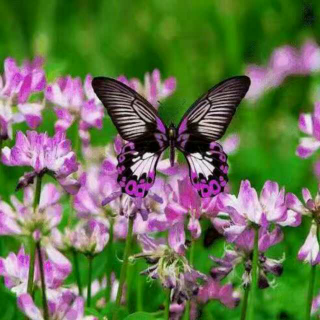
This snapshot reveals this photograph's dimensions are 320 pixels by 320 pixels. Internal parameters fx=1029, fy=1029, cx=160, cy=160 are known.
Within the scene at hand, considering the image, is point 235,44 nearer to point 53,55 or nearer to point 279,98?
point 279,98

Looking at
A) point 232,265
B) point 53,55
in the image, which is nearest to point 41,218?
point 232,265

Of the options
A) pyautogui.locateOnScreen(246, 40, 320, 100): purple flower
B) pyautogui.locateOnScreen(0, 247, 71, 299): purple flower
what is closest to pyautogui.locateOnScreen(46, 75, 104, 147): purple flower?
pyautogui.locateOnScreen(0, 247, 71, 299): purple flower

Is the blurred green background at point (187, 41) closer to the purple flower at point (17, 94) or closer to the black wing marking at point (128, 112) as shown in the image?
the purple flower at point (17, 94)

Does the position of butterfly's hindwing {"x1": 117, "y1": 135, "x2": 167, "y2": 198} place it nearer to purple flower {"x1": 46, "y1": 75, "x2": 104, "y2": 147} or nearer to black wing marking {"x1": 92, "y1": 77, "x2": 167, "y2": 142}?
black wing marking {"x1": 92, "y1": 77, "x2": 167, "y2": 142}

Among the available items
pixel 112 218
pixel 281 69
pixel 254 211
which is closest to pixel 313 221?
pixel 254 211

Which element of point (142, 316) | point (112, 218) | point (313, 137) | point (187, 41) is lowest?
point (142, 316)

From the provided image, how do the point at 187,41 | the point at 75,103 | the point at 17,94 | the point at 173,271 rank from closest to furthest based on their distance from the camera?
1. the point at 173,271
2. the point at 17,94
3. the point at 75,103
4. the point at 187,41

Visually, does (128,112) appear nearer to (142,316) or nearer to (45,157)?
(45,157)
